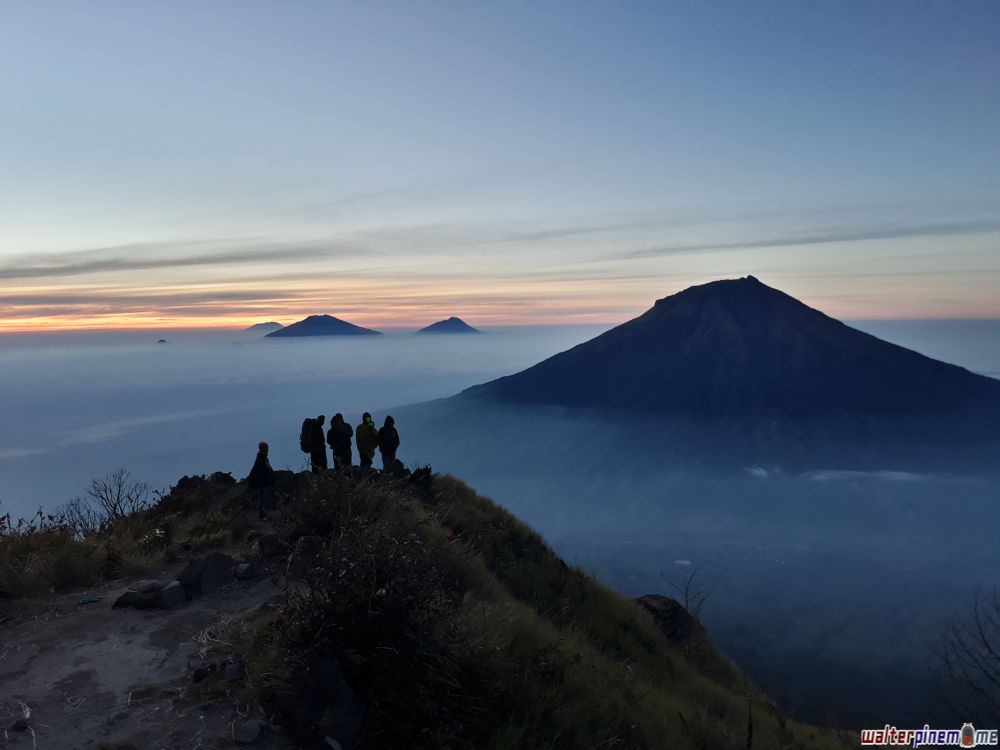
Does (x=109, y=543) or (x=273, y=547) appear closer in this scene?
(x=273, y=547)

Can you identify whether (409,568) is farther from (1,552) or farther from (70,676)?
(1,552)

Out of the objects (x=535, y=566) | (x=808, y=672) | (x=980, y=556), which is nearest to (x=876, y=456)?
(x=980, y=556)

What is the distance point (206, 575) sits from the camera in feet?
26.9

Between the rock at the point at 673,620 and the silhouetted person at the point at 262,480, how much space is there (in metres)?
9.10

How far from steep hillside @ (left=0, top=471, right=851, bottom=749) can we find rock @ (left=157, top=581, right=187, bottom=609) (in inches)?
0.9

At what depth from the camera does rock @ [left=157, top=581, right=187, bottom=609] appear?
773 centimetres

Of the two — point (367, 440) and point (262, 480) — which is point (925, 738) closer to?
point (367, 440)

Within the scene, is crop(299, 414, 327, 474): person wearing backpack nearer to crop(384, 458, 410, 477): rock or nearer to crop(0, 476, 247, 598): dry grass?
crop(384, 458, 410, 477): rock

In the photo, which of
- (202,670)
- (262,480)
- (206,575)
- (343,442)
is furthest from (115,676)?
(343,442)

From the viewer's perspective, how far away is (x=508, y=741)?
16.0 feet

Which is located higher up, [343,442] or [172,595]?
[343,442]

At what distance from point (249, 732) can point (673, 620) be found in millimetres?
11784

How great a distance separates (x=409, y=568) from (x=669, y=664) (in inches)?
299

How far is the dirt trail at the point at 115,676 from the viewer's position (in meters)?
4.79
